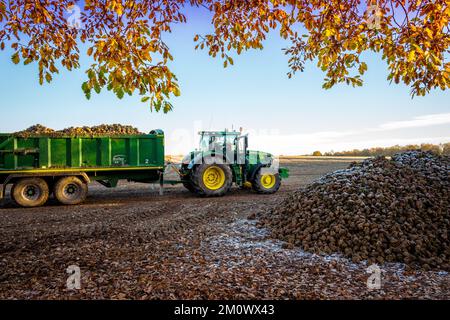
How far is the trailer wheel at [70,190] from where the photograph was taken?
11203 mm

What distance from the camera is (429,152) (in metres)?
9.41

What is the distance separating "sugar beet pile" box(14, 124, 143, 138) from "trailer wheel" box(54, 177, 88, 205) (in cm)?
150

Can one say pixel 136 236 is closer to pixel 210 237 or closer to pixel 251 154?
pixel 210 237

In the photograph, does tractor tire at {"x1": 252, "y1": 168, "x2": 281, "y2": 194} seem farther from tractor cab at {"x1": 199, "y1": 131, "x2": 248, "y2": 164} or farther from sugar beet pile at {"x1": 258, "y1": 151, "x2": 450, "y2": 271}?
sugar beet pile at {"x1": 258, "y1": 151, "x2": 450, "y2": 271}

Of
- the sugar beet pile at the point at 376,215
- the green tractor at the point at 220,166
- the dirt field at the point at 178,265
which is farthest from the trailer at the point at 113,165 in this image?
the sugar beet pile at the point at 376,215

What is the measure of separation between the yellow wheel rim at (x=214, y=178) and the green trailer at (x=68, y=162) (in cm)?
168

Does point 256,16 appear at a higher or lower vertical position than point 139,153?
higher

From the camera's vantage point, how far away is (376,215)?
6.20m

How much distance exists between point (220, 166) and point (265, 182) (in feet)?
6.62

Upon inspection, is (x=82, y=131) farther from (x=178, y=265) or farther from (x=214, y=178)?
(x=178, y=265)

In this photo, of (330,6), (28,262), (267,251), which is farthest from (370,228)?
(28,262)

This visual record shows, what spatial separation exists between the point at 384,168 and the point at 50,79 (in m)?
6.91

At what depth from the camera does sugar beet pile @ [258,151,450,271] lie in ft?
18.5

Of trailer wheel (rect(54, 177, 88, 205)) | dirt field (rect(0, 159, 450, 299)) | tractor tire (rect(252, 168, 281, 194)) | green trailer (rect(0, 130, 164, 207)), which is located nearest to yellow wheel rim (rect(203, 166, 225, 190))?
tractor tire (rect(252, 168, 281, 194))
